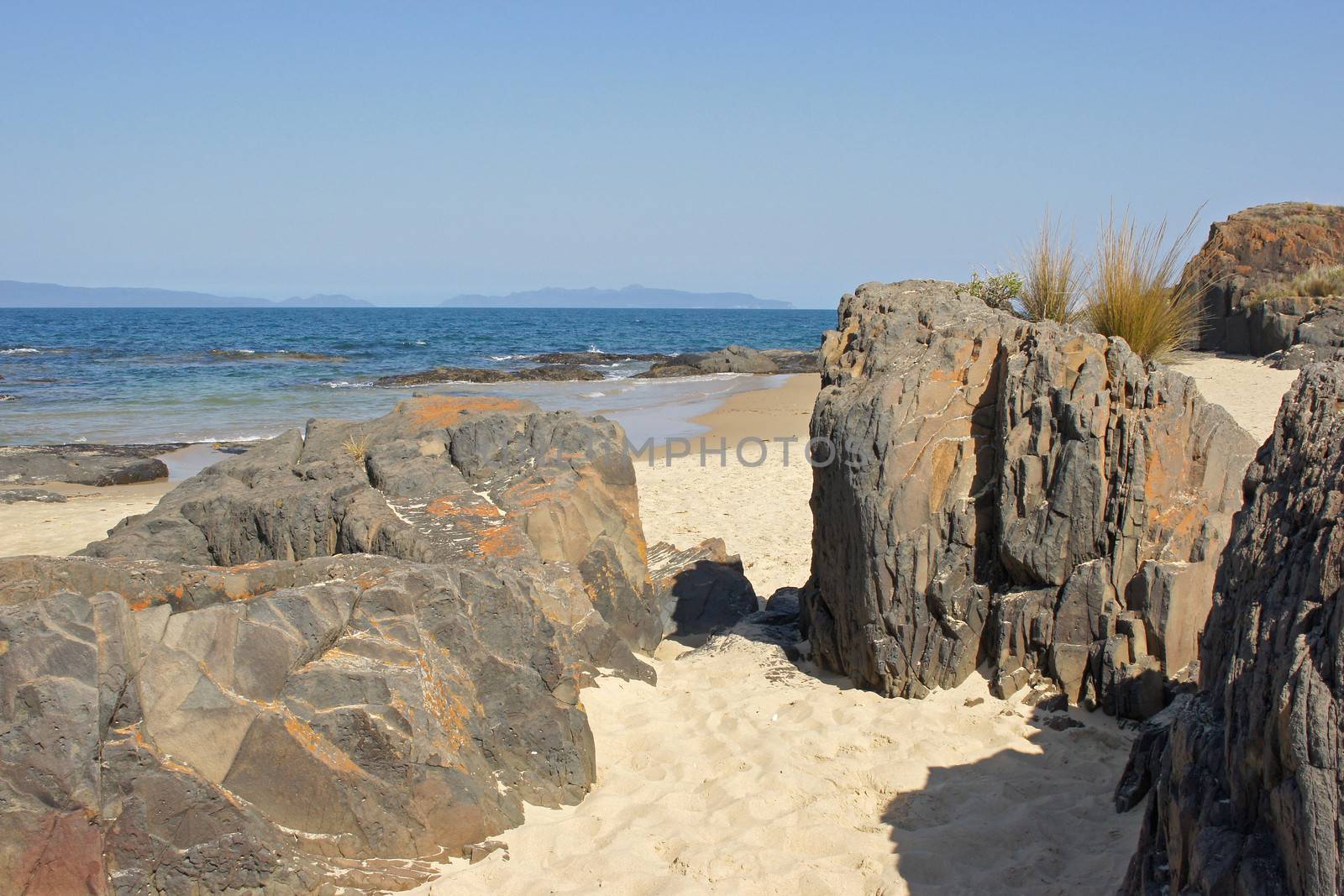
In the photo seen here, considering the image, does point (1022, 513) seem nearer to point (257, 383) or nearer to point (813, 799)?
A: point (813, 799)

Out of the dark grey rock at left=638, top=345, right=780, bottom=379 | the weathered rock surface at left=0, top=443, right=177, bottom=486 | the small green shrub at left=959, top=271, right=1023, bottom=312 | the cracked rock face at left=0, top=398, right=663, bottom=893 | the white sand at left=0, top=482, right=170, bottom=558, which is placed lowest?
the white sand at left=0, top=482, right=170, bottom=558

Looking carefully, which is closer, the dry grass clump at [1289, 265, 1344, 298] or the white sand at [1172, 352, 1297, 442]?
the white sand at [1172, 352, 1297, 442]

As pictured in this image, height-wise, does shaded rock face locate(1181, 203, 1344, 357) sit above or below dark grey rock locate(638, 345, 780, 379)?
above

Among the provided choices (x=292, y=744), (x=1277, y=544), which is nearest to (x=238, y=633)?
(x=292, y=744)

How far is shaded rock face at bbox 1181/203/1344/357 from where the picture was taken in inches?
667

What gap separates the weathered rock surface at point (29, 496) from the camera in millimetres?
11766

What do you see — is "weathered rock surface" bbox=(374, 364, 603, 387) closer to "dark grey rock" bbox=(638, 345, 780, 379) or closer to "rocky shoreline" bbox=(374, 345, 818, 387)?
"rocky shoreline" bbox=(374, 345, 818, 387)

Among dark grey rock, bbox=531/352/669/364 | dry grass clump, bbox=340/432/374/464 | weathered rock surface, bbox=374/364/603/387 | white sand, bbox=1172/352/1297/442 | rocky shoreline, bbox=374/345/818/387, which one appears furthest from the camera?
dark grey rock, bbox=531/352/669/364

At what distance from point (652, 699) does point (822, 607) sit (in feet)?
4.17

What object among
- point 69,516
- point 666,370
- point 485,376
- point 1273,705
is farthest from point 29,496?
point 666,370

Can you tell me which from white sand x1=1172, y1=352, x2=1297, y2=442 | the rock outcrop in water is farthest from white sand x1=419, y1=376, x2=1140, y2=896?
the rock outcrop in water

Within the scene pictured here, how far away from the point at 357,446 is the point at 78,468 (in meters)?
8.83

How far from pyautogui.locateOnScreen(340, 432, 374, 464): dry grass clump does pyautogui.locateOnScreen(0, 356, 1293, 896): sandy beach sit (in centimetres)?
241

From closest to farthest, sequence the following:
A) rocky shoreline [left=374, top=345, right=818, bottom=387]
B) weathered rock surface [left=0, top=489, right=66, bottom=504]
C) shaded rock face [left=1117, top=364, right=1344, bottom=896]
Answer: shaded rock face [left=1117, top=364, right=1344, bottom=896]
weathered rock surface [left=0, top=489, right=66, bottom=504]
rocky shoreline [left=374, top=345, right=818, bottom=387]
